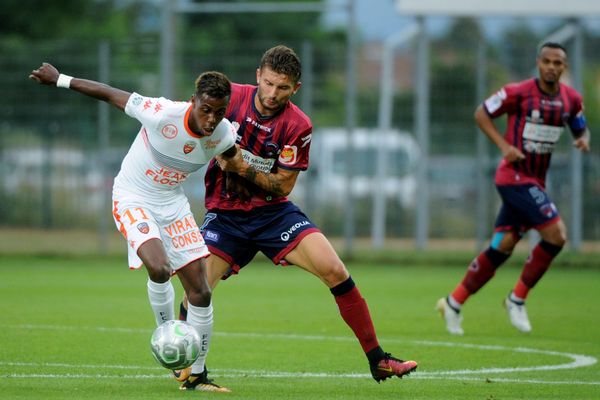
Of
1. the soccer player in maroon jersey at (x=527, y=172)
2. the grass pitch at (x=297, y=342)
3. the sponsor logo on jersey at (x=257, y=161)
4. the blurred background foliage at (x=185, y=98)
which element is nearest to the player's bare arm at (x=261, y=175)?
the sponsor logo on jersey at (x=257, y=161)

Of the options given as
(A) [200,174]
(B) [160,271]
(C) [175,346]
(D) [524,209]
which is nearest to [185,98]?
(A) [200,174]

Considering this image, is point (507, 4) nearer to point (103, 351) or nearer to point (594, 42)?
point (594, 42)

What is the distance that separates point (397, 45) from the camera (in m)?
24.9

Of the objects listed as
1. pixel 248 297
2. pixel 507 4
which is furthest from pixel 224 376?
pixel 507 4

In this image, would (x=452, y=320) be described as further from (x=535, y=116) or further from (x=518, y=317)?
(x=535, y=116)

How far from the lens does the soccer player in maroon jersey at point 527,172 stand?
1229 cm

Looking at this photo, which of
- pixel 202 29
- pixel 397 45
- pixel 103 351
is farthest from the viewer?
pixel 202 29

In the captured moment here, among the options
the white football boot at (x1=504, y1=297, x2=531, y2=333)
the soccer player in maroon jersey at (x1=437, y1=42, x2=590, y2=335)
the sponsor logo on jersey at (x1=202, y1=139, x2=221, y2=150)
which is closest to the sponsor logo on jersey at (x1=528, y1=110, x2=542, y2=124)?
the soccer player in maroon jersey at (x1=437, y1=42, x2=590, y2=335)

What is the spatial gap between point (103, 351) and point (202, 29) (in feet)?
125

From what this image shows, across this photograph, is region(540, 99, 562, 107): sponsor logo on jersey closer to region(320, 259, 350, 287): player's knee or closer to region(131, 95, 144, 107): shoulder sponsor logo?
region(320, 259, 350, 287): player's knee

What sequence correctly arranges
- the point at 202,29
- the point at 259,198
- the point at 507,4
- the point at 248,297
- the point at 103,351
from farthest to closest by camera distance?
the point at 202,29
the point at 507,4
the point at 248,297
the point at 103,351
the point at 259,198

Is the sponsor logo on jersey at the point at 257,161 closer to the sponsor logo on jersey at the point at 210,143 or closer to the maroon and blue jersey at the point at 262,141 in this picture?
the maroon and blue jersey at the point at 262,141

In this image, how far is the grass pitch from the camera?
27.6 feet

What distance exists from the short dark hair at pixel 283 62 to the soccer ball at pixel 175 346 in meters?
1.88
